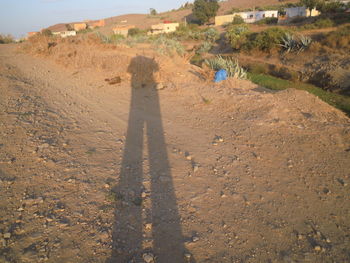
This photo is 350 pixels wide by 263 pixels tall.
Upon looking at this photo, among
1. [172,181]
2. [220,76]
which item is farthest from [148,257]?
[220,76]

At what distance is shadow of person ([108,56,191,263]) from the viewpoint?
2209mm

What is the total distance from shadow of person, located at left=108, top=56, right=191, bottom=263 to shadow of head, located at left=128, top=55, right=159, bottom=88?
8.99 feet

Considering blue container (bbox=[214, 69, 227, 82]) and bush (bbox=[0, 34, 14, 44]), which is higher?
bush (bbox=[0, 34, 14, 44])

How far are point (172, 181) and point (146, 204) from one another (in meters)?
0.53

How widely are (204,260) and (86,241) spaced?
111 centimetres

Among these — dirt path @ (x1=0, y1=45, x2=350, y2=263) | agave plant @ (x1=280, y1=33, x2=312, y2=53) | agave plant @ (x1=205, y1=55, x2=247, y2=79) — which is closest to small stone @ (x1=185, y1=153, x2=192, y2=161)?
dirt path @ (x1=0, y1=45, x2=350, y2=263)

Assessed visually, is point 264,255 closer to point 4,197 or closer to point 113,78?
point 4,197

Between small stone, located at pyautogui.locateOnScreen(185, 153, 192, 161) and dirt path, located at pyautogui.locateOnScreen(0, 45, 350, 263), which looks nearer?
dirt path, located at pyautogui.locateOnScreen(0, 45, 350, 263)

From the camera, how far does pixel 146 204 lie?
8.91 ft

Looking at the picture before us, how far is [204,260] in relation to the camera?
2.16m

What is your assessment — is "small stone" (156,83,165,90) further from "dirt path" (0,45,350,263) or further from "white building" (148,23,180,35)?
"white building" (148,23,180,35)

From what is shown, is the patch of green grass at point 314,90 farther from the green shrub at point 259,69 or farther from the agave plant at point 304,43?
the agave plant at point 304,43

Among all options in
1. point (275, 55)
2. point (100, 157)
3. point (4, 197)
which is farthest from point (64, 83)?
point (275, 55)

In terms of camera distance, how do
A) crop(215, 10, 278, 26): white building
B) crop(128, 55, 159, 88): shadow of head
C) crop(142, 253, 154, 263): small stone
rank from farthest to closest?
1. crop(215, 10, 278, 26): white building
2. crop(128, 55, 159, 88): shadow of head
3. crop(142, 253, 154, 263): small stone
